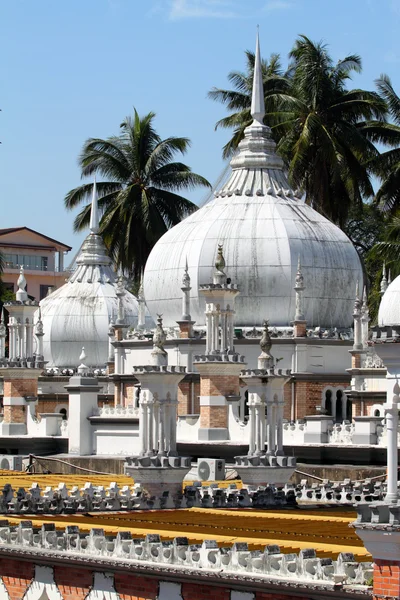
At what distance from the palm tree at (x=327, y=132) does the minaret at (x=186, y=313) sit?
12.5 meters

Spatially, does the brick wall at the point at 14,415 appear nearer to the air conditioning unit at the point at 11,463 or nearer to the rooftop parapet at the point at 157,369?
the air conditioning unit at the point at 11,463

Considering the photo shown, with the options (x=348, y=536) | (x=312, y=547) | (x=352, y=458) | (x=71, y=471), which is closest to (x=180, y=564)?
(x=312, y=547)

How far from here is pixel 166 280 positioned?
61531mm

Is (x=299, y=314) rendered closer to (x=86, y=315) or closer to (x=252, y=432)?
(x=252, y=432)

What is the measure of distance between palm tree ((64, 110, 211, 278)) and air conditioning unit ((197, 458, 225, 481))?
108 feet

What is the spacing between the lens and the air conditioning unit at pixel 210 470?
4500 cm

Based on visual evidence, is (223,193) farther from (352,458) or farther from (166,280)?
(352,458)

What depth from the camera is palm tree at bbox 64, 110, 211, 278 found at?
78.4 meters

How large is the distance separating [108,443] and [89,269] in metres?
24.9

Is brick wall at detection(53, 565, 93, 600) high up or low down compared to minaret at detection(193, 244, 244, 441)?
down

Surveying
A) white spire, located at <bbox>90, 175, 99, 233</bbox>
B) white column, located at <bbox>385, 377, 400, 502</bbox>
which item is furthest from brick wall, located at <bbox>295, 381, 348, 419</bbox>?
white column, located at <bbox>385, 377, 400, 502</bbox>

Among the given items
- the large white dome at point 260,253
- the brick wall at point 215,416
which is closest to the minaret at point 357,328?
the large white dome at point 260,253

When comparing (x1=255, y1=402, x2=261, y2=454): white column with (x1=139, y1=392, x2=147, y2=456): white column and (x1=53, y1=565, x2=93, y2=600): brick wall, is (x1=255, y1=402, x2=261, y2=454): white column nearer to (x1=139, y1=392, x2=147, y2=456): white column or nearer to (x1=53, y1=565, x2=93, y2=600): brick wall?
(x1=139, y1=392, x2=147, y2=456): white column

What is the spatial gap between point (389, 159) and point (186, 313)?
17.5m
